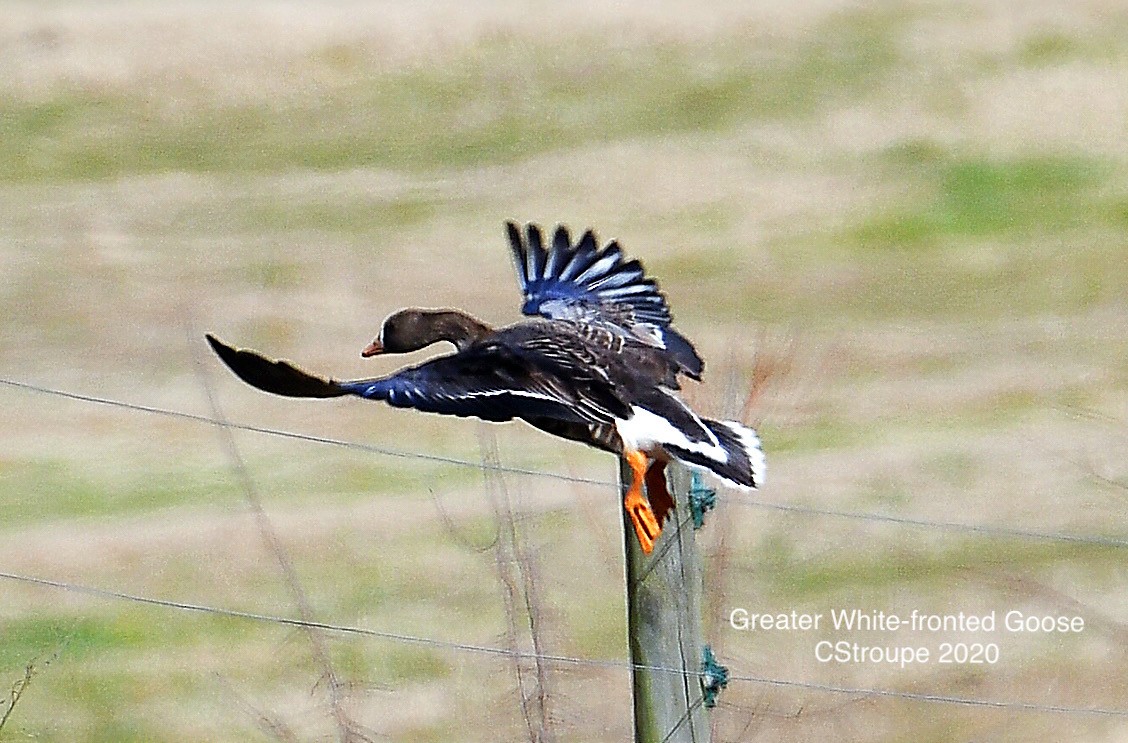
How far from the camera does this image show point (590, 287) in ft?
9.47

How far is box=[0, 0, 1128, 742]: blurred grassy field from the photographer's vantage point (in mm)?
4812

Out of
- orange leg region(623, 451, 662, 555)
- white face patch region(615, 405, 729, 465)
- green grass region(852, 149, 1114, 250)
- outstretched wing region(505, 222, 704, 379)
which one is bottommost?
orange leg region(623, 451, 662, 555)

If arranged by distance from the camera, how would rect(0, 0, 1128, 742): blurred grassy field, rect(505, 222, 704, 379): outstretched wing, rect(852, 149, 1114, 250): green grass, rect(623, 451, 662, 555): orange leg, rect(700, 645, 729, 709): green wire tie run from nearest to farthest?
rect(623, 451, 662, 555): orange leg, rect(700, 645, 729, 709): green wire tie, rect(505, 222, 704, 379): outstretched wing, rect(0, 0, 1128, 742): blurred grassy field, rect(852, 149, 1114, 250): green grass

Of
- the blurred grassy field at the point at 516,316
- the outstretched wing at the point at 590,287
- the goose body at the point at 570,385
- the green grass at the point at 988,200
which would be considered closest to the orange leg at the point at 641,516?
the goose body at the point at 570,385

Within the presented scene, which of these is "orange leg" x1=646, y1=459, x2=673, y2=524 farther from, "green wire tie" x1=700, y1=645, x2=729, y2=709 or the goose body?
"green wire tie" x1=700, y1=645, x2=729, y2=709

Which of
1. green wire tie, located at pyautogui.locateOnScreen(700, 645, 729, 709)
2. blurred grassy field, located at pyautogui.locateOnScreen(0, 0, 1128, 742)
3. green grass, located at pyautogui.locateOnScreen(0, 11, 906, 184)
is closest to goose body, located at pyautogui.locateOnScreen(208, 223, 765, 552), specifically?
green wire tie, located at pyautogui.locateOnScreen(700, 645, 729, 709)

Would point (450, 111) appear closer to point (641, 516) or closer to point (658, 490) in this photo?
point (658, 490)

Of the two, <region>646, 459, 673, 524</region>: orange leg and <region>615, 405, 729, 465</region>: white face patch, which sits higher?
<region>615, 405, 729, 465</region>: white face patch

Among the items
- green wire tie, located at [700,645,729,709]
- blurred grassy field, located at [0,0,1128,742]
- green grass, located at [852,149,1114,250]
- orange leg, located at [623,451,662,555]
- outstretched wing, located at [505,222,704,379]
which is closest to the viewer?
orange leg, located at [623,451,662,555]

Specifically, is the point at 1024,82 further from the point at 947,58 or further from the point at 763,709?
the point at 763,709

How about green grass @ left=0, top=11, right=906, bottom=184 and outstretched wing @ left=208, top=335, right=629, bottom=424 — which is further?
green grass @ left=0, top=11, right=906, bottom=184

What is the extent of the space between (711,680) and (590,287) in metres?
0.76

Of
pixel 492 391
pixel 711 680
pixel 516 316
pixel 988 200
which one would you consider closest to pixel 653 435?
pixel 492 391

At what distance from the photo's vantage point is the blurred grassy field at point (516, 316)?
15.8 feet
